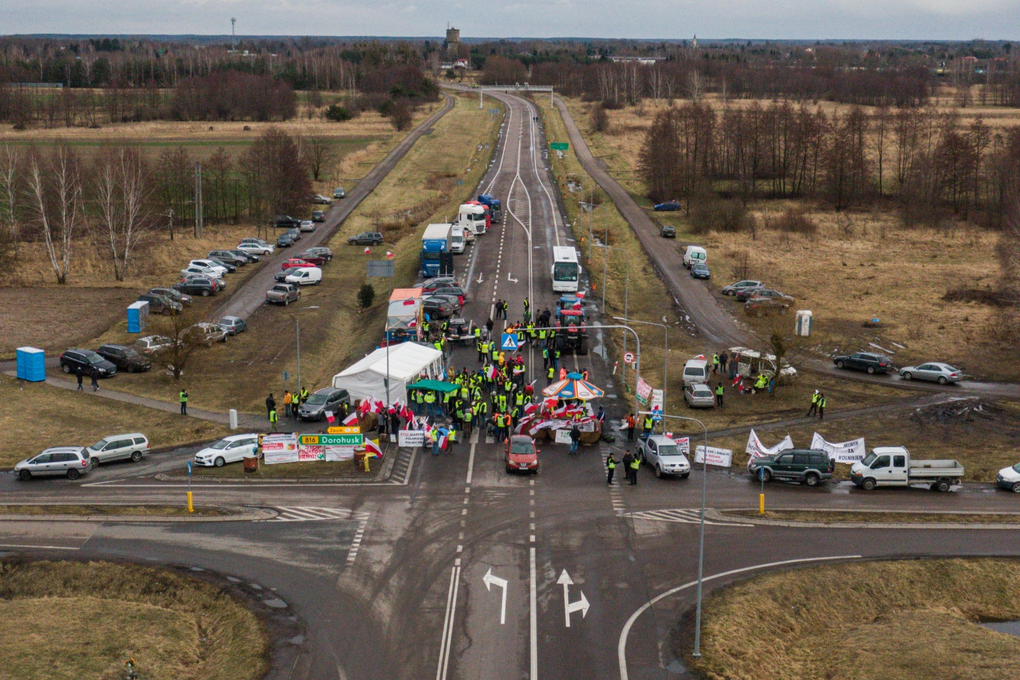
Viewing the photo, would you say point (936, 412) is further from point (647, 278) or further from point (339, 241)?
point (339, 241)

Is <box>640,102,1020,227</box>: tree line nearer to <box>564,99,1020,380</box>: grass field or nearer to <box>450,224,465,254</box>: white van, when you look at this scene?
<box>564,99,1020,380</box>: grass field

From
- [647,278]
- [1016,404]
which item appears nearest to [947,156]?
[647,278]

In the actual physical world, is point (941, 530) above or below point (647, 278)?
below

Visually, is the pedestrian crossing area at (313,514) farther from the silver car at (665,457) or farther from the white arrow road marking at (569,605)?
the silver car at (665,457)

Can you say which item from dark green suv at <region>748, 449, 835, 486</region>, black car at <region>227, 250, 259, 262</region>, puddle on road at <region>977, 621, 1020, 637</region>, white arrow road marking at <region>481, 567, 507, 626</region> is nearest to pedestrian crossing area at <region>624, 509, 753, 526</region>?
dark green suv at <region>748, 449, 835, 486</region>

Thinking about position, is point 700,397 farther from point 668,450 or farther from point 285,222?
point 285,222

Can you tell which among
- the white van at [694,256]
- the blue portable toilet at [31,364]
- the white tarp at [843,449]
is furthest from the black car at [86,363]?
the white van at [694,256]
